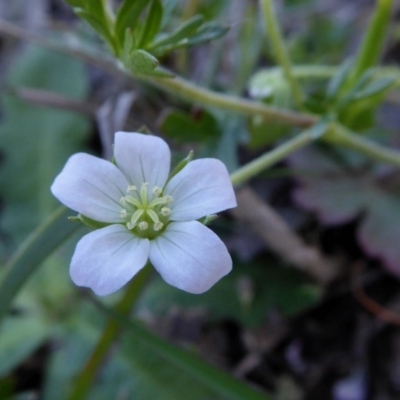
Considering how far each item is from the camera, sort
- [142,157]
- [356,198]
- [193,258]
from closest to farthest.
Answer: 1. [193,258]
2. [142,157]
3. [356,198]

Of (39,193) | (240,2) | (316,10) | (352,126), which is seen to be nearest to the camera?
(352,126)

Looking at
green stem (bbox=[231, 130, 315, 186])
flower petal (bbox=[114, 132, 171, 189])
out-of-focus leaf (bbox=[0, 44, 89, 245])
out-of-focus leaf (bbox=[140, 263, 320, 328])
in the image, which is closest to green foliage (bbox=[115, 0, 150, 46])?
flower petal (bbox=[114, 132, 171, 189])

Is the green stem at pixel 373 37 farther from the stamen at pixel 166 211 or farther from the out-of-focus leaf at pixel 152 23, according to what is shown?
the stamen at pixel 166 211

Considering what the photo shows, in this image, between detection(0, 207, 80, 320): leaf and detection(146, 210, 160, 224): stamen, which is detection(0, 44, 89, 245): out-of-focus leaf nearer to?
detection(0, 207, 80, 320): leaf

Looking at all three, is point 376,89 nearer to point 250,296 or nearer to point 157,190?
point 157,190

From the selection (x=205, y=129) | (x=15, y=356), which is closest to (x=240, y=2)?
(x=205, y=129)

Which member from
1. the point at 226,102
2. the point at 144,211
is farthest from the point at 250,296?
the point at 144,211

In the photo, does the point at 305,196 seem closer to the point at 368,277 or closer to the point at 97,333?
the point at 368,277

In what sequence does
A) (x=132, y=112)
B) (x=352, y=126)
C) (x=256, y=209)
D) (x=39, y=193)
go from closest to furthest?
(x=352, y=126) < (x=256, y=209) < (x=132, y=112) < (x=39, y=193)
